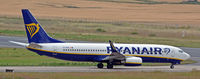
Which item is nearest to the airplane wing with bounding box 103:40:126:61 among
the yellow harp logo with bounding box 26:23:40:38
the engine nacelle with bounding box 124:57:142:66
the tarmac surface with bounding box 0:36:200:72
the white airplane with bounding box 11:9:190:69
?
the white airplane with bounding box 11:9:190:69

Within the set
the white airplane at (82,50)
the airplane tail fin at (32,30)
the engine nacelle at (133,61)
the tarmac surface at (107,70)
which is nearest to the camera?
the tarmac surface at (107,70)

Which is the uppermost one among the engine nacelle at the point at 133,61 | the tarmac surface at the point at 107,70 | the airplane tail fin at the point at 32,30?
the airplane tail fin at the point at 32,30

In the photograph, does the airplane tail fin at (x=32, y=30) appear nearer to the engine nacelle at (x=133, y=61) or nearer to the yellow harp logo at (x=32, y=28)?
the yellow harp logo at (x=32, y=28)

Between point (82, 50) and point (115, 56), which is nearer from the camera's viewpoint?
point (82, 50)

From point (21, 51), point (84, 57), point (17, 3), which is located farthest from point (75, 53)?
point (17, 3)

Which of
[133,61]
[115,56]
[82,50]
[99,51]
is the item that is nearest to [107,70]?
[115,56]

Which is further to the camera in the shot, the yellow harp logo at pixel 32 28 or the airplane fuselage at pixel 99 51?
the yellow harp logo at pixel 32 28

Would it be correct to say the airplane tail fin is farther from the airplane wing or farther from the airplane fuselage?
the airplane wing

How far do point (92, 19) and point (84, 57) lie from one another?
228 ft

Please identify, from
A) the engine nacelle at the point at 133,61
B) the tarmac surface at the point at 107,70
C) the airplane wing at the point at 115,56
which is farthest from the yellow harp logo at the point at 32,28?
the engine nacelle at the point at 133,61

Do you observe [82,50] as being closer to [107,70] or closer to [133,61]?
[107,70]

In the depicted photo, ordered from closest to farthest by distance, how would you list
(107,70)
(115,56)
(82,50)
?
1. (107,70)
2. (82,50)
3. (115,56)

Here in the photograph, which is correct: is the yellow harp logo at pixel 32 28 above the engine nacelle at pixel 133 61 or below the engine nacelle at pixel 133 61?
above

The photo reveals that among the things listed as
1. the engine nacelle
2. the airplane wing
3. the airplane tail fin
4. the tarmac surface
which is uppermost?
the airplane tail fin
